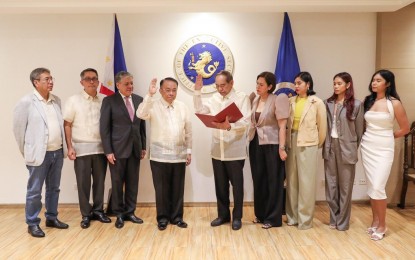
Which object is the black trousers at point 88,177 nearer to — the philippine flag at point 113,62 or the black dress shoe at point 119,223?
the black dress shoe at point 119,223

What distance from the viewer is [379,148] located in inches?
140

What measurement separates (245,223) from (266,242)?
570 mm

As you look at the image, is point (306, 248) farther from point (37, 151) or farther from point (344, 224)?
point (37, 151)

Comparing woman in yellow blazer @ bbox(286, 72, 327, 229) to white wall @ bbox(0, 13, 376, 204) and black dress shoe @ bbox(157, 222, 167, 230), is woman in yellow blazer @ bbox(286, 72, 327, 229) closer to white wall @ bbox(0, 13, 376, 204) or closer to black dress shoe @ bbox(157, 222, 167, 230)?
white wall @ bbox(0, 13, 376, 204)

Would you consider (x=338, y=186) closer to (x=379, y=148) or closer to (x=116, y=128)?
(x=379, y=148)

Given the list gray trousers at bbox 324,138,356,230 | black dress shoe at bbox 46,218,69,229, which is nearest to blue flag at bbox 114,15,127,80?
black dress shoe at bbox 46,218,69,229

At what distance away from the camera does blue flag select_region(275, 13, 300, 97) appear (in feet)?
14.4

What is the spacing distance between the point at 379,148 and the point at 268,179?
3.65 feet

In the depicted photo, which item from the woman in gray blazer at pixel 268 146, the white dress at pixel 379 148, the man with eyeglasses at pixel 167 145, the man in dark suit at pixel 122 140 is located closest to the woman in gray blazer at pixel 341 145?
the white dress at pixel 379 148

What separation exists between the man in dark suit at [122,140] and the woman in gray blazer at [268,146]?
48.9 inches

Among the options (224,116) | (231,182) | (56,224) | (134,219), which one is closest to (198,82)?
(224,116)

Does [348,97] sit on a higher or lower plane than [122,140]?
higher

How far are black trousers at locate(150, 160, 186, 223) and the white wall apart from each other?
0.84m

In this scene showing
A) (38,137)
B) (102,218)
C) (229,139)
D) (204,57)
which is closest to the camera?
(38,137)
